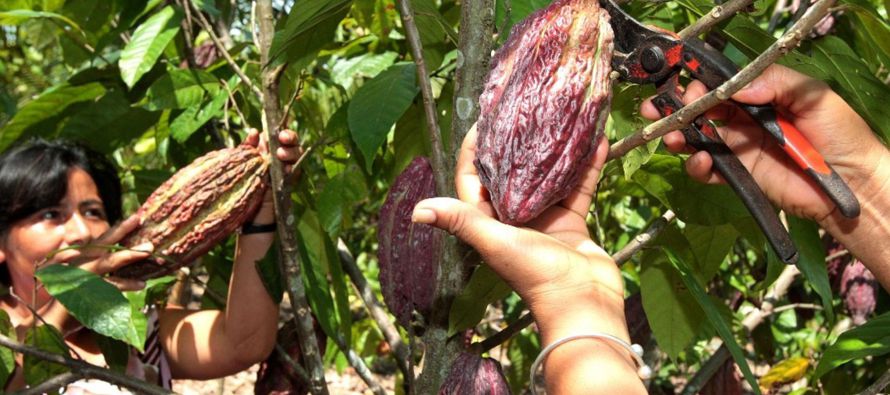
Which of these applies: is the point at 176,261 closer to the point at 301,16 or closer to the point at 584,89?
the point at 301,16

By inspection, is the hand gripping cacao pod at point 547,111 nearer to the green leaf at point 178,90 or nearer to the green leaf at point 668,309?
the green leaf at point 668,309

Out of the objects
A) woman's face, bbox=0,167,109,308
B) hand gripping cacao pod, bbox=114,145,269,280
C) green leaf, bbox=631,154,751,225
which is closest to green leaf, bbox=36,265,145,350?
hand gripping cacao pod, bbox=114,145,269,280

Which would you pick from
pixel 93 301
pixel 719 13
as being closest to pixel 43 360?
pixel 93 301

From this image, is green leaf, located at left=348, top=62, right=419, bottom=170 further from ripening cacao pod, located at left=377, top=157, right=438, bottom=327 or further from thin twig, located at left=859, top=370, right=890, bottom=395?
thin twig, located at left=859, top=370, right=890, bottom=395

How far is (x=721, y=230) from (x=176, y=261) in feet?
3.05

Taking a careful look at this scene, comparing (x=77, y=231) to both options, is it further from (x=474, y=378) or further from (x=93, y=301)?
(x=474, y=378)

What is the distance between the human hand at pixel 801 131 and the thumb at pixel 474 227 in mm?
272

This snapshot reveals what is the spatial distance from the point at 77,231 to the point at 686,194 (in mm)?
1142

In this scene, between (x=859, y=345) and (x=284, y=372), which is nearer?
(x=859, y=345)

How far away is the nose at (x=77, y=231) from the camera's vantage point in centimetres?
180

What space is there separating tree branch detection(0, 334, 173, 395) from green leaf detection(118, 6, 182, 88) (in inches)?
20.8

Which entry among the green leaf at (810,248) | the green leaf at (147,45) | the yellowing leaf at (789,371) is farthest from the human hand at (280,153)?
the yellowing leaf at (789,371)

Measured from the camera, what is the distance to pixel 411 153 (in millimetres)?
1633

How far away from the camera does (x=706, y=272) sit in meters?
1.52
